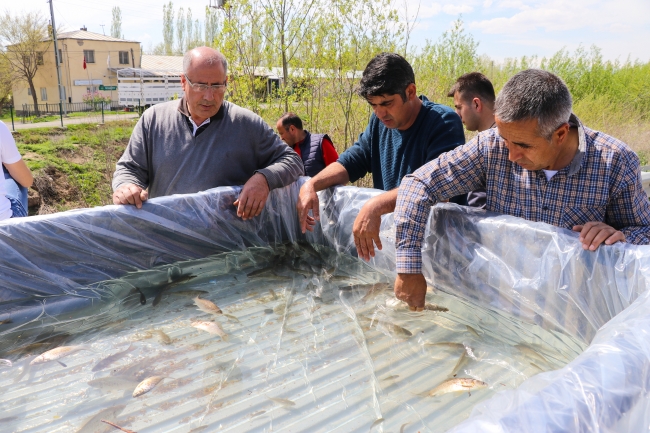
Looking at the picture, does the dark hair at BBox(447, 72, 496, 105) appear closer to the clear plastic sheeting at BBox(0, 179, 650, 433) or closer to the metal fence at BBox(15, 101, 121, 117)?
the clear plastic sheeting at BBox(0, 179, 650, 433)

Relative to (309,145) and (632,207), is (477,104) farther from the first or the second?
(632,207)

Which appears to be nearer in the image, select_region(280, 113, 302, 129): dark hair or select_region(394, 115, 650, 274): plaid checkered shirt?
select_region(394, 115, 650, 274): plaid checkered shirt

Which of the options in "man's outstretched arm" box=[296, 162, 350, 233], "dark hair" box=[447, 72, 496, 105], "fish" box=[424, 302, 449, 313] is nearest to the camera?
"fish" box=[424, 302, 449, 313]

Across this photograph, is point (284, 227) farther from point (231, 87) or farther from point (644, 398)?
point (231, 87)

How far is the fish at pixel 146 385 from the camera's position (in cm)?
189

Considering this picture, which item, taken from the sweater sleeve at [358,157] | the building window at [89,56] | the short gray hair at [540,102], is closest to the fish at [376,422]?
the short gray hair at [540,102]

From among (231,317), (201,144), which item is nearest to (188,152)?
(201,144)

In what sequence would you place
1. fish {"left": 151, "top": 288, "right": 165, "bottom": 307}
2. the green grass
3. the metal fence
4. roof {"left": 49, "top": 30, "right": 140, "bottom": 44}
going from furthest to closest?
roof {"left": 49, "top": 30, "right": 140, "bottom": 44}
the metal fence
the green grass
fish {"left": 151, "top": 288, "right": 165, "bottom": 307}

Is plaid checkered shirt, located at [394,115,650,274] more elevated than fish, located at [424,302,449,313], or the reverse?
plaid checkered shirt, located at [394,115,650,274]

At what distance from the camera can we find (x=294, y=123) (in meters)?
4.91

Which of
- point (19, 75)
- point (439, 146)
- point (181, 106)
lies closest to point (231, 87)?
point (181, 106)

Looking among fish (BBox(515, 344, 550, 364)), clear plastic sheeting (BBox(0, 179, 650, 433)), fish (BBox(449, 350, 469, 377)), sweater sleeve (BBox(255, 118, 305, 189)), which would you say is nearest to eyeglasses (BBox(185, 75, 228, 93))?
sweater sleeve (BBox(255, 118, 305, 189))

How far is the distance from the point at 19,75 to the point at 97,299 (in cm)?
3730

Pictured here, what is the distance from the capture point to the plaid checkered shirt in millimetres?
2035
